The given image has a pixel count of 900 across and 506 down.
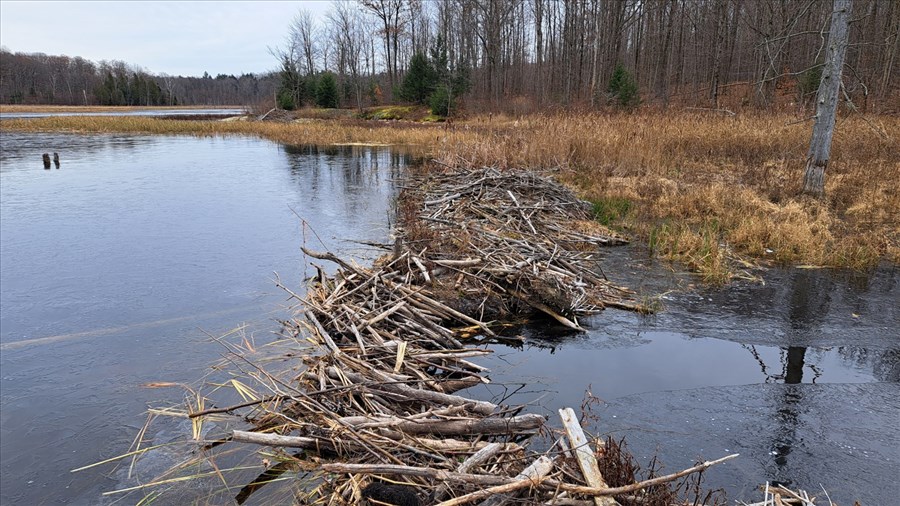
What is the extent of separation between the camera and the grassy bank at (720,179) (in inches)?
329

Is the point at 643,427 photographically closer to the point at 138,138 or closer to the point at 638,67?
the point at 138,138

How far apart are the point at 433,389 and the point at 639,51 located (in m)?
38.3

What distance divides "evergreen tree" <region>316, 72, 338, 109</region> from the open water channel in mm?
38678

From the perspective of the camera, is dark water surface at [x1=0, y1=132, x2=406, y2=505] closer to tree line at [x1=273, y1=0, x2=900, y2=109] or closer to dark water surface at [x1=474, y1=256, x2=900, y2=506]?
dark water surface at [x1=474, y1=256, x2=900, y2=506]

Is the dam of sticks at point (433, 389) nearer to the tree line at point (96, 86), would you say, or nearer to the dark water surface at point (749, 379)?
the dark water surface at point (749, 379)

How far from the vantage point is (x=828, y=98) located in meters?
9.78

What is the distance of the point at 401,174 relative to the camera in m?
17.6

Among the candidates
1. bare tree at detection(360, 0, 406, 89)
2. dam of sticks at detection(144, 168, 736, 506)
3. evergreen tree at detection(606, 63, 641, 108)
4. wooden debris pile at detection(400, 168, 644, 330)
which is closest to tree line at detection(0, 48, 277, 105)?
bare tree at detection(360, 0, 406, 89)

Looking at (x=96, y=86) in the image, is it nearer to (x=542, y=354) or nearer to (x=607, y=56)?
(x=607, y=56)

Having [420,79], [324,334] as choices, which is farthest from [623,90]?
[324,334]

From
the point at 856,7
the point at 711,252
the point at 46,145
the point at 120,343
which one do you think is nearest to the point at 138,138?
the point at 46,145

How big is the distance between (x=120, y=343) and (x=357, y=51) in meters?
58.0

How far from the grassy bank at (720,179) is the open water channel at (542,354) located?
2.79 feet

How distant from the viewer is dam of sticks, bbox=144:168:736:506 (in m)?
3.18
